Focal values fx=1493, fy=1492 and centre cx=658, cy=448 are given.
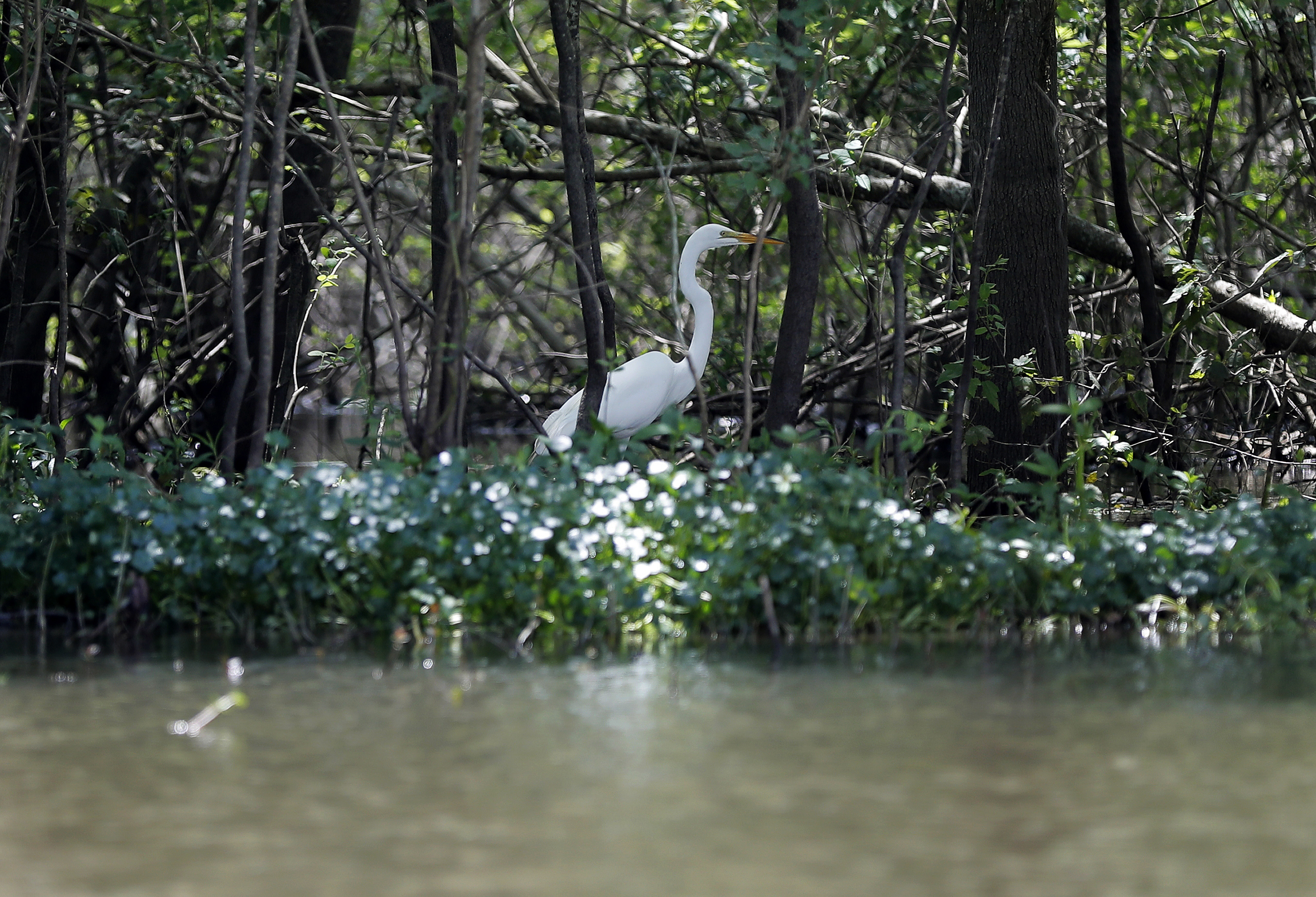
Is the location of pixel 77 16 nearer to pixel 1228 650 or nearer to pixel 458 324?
pixel 458 324

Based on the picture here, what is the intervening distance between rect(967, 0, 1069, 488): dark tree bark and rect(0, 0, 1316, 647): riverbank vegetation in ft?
0.07

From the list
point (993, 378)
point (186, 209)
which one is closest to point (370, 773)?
point (993, 378)

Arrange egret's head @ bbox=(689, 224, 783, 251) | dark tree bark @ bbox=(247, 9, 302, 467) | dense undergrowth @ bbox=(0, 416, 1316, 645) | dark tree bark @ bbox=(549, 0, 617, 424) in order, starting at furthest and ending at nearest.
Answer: egret's head @ bbox=(689, 224, 783, 251) → dark tree bark @ bbox=(549, 0, 617, 424) → dark tree bark @ bbox=(247, 9, 302, 467) → dense undergrowth @ bbox=(0, 416, 1316, 645)

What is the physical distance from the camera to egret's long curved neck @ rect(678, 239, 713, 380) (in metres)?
8.13

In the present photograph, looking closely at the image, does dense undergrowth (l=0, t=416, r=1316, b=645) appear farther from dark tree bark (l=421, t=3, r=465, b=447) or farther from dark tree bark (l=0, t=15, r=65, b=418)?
dark tree bark (l=0, t=15, r=65, b=418)

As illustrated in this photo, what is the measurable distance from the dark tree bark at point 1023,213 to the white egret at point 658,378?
1.27 m

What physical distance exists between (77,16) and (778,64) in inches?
153

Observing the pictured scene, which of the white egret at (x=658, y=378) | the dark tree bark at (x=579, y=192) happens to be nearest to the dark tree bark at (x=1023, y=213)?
the white egret at (x=658, y=378)

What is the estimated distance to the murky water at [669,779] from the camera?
261cm

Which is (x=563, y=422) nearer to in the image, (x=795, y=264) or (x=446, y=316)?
(x=795, y=264)

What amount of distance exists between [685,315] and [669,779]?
9557 millimetres

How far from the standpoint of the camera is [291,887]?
8.36ft

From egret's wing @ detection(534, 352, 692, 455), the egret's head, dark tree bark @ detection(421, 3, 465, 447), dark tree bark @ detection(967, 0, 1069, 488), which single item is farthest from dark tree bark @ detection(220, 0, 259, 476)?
dark tree bark @ detection(967, 0, 1069, 488)

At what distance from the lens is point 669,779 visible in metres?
3.17
